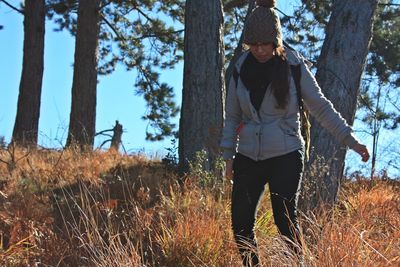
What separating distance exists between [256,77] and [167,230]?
139 cm

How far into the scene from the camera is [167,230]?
455 centimetres

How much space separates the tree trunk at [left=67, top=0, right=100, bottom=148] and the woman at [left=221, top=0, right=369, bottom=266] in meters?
8.71

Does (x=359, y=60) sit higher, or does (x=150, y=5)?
(x=150, y=5)

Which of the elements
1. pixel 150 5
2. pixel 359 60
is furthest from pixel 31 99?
pixel 359 60

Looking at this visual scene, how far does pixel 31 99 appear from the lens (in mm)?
13250

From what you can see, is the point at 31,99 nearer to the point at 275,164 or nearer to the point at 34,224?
the point at 34,224

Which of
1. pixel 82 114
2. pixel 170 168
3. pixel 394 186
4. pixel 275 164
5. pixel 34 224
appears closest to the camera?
pixel 275 164

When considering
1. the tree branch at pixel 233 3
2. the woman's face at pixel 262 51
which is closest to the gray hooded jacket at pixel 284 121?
the woman's face at pixel 262 51

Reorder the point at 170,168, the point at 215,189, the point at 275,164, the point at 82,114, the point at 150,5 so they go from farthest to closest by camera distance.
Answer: the point at 150,5 < the point at 82,114 < the point at 170,168 < the point at 215,189 < the point at 275,164

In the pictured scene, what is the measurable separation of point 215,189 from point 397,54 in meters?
9.00

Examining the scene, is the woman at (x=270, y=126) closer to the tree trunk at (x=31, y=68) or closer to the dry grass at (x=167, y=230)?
the dry grass at (x=167, y=230)

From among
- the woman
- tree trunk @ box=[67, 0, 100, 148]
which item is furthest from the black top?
tree trunk @ box=[67, 0, 100, 148]

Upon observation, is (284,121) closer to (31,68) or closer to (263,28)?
(263,28)

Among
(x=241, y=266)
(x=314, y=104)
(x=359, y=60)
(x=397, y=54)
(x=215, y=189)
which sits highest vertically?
(x=397, y=54)
